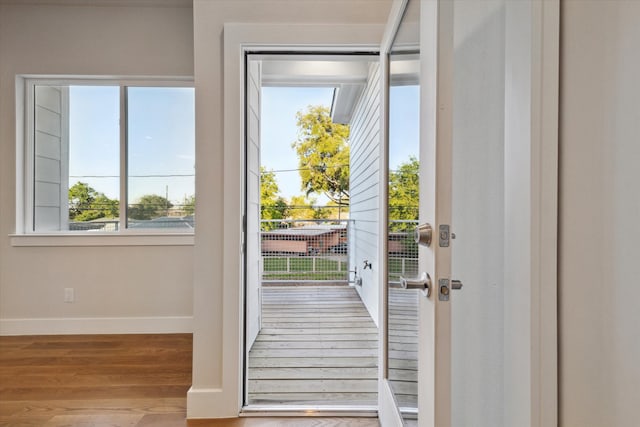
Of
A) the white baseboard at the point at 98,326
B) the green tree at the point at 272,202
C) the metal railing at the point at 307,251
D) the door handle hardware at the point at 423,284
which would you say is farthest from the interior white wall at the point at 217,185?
the green tree at the point at 272,202

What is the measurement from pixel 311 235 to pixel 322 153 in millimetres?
1792

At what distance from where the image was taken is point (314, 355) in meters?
2.70

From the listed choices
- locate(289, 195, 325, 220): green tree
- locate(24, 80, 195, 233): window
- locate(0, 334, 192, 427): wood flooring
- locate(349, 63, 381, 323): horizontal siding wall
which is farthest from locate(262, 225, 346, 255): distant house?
locate(0, 334, 192, 427): wood flooring

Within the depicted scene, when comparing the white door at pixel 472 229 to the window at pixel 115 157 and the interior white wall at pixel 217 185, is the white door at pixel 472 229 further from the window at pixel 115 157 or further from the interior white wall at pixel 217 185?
the window at pixel 115 157

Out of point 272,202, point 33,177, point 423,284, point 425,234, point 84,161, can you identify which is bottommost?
point 423,284

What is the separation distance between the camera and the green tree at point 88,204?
3201mm

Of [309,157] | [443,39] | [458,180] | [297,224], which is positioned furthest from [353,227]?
[443,39]

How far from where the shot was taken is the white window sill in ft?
9.97

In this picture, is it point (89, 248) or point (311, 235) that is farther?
point (311, 235)

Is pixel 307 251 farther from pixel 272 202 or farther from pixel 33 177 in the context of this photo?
pixel 33 177

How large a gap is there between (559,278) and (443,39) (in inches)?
22.9

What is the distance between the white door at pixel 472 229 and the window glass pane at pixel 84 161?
8.53 feet

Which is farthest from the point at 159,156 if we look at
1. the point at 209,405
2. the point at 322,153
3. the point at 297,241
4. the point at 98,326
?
the point at 322,153

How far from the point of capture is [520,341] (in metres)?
0.64
